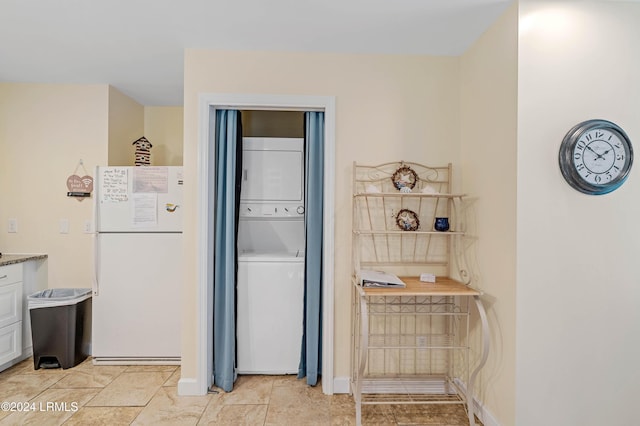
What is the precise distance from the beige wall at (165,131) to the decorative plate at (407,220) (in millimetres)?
2533

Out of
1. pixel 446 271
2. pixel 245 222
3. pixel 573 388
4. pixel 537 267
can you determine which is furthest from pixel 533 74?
pixel 245 222

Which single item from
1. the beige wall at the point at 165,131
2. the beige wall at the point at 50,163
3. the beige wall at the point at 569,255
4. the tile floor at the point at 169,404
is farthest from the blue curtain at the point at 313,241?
the beige wall at the point at 50,163

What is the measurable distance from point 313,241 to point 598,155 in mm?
1739

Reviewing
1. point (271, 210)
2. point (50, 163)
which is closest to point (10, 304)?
point (50, 163)

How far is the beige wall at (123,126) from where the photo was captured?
323 cm

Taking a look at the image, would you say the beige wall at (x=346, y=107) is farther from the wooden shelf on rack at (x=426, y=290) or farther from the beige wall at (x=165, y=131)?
the beige wall at (x=165, y=131)

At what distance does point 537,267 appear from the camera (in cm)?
186

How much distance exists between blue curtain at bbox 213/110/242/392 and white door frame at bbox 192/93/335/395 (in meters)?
0.07

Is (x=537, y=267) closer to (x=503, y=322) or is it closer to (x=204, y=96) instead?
(x=503, y=322)

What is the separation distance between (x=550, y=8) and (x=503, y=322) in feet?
5.65

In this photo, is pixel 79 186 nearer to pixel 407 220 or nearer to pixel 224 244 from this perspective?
pixel 224 244

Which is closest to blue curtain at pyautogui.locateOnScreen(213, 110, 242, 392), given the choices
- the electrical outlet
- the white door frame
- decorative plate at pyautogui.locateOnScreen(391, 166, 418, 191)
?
the white door frame

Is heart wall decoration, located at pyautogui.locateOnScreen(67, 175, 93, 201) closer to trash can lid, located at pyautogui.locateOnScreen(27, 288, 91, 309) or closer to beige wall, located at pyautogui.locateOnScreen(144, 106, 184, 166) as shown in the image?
beige wall, located at pyautogui.locateOnScreen(144, 106, 184, 166)

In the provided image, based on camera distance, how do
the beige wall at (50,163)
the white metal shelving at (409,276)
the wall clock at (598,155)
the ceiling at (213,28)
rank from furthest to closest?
the beige wall at (50,163) → the white metal shelving at (409,276) → the ceiling at (213,28) → the wall clock at (598,155)
